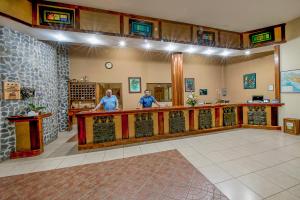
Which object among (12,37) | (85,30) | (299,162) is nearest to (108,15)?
(85,30)

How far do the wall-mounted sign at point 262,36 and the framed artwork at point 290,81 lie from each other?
1.43 meters

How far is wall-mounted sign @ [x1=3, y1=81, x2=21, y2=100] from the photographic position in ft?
11.1

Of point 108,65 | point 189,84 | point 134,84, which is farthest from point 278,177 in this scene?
point 108,65

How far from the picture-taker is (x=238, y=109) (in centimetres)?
600

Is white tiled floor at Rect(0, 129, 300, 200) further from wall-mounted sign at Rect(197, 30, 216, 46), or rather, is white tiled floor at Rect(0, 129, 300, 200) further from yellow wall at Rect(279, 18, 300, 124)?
wall-mounted sign at Rect(197, 30, 216, 46)

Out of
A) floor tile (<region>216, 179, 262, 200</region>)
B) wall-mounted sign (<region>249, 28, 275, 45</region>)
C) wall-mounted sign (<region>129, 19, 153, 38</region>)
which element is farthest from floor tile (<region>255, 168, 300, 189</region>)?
wall-mounted sign (<region>249, 28, 275, 45</region>)

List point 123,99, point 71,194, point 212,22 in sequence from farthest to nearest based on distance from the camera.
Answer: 1. point 123,99
2. point 212,22
3. point 71,194

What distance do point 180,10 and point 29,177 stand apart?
→ 18.1ft

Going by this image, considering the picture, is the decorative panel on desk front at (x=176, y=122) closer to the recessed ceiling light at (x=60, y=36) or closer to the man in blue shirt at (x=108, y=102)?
the man in blue shirt at (x=108, y=102)

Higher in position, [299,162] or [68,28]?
[68,28]

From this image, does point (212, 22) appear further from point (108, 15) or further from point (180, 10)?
point (108, 15)

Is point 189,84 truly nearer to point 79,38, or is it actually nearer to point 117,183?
point 79,38

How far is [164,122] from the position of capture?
482 cm

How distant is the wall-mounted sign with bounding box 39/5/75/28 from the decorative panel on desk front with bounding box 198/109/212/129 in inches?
201
